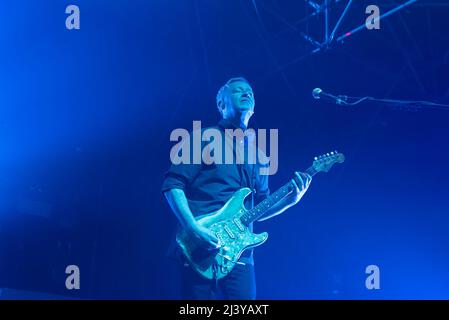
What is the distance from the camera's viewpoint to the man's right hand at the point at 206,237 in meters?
2.66

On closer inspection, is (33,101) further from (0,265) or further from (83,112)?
(0,265)

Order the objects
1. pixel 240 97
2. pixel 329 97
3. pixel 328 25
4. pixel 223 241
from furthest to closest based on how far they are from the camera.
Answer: pixel 328 25
pixel 329 97
pixel 240 97
pixel 223 241

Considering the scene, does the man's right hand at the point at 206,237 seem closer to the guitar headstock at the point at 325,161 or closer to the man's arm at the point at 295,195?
the man's arm at the point at 295,195

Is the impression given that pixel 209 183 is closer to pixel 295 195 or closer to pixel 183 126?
pixel 295 195

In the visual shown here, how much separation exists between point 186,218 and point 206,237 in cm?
15

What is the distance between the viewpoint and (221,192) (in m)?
2.92

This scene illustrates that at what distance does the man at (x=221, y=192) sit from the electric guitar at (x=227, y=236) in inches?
1.5

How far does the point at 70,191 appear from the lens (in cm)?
436

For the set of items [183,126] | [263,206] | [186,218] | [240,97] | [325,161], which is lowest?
Result: [186,218]

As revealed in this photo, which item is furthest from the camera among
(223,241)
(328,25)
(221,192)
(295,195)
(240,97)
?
(328,25)

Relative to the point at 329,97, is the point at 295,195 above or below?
below

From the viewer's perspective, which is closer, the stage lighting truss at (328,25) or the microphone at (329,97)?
the microphone at (329,97)

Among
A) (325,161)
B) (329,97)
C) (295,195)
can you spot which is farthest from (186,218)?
(329,97)

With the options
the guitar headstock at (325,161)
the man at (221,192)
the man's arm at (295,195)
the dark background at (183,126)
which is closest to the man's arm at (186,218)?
the man at (221,192)
